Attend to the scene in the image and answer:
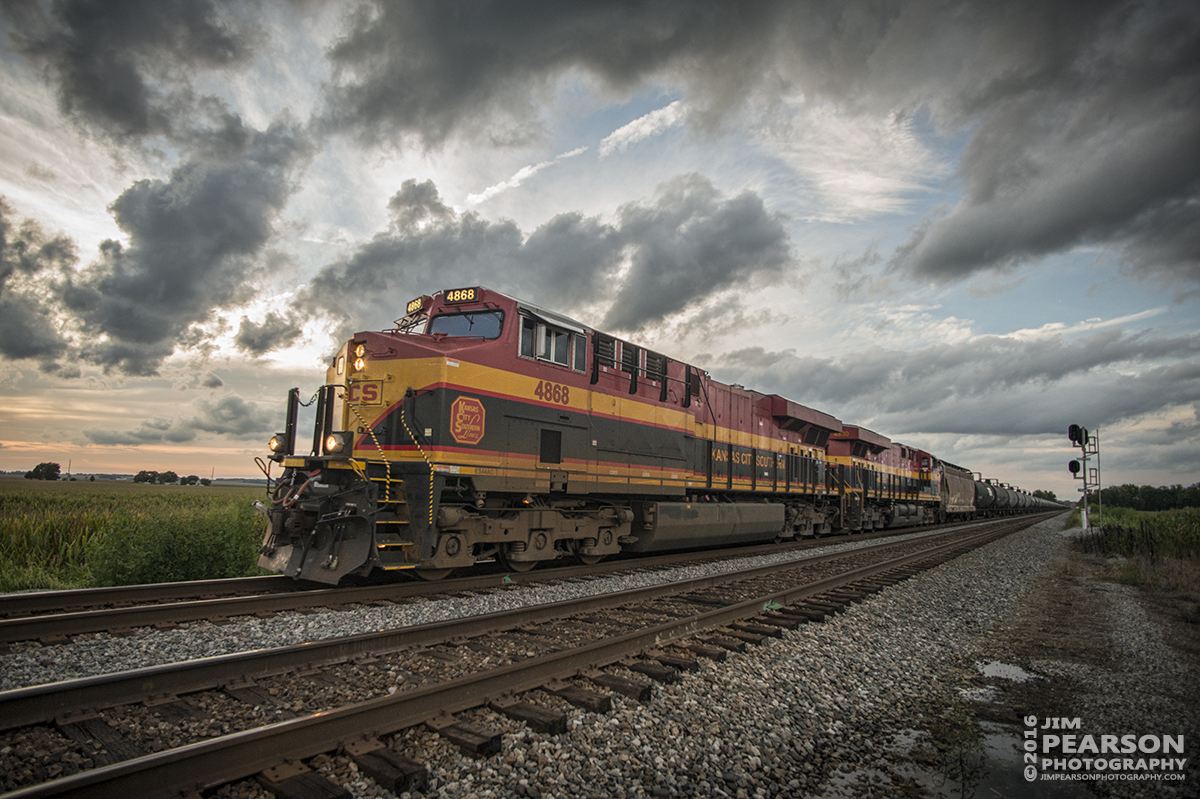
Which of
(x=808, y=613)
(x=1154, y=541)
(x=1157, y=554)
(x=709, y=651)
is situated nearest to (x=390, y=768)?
(x=709, y=651)

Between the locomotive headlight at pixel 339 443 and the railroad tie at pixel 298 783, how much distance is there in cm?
488

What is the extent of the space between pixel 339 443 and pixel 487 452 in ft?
6.20

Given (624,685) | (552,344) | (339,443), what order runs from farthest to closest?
(552,344)
(339,443)
(624,685)

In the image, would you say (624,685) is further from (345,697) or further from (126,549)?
(126,549)

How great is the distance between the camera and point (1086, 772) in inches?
151

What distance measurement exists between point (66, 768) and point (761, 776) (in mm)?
3735

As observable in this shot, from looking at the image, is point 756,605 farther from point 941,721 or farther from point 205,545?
point 205,545

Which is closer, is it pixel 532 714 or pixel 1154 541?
pixel 532 714

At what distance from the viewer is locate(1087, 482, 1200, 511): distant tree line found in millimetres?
76625

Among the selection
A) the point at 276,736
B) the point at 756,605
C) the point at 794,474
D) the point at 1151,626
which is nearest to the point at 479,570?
the point at 756,605

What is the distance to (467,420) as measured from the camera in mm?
8000

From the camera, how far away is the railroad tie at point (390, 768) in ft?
9.96

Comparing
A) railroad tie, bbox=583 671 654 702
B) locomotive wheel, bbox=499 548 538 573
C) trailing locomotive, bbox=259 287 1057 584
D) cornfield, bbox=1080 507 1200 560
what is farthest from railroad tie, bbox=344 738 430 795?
cornfield, bbox=1080 507 1200 560

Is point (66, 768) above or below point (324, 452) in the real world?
below
